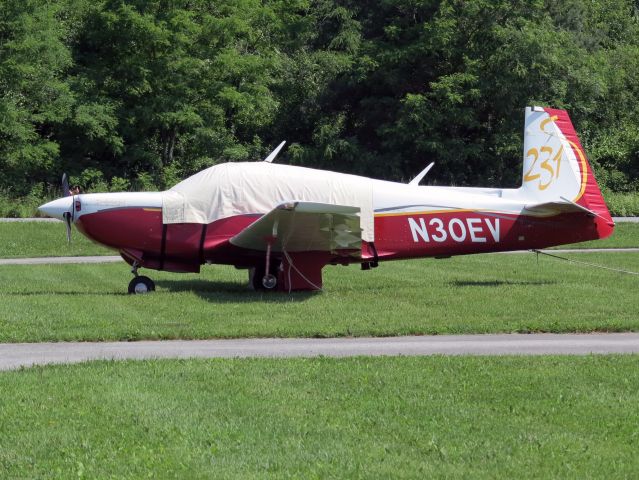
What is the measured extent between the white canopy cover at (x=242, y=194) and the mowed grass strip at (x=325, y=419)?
6627mm

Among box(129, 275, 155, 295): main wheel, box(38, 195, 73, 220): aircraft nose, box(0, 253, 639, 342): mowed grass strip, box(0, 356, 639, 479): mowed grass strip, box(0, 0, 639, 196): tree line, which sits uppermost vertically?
box(0, 0, 639, 196): tree line

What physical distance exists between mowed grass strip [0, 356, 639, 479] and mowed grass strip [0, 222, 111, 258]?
54.3 ft

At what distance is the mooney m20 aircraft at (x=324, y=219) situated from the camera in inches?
675

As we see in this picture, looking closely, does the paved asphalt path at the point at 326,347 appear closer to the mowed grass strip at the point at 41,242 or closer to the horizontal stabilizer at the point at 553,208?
the horizontal stabilizer at the point at 553,208

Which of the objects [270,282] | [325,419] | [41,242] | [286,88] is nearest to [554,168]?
[270,282]

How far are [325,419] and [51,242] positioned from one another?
21.6 m

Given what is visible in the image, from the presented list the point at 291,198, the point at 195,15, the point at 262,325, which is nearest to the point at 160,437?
the point at 262,325

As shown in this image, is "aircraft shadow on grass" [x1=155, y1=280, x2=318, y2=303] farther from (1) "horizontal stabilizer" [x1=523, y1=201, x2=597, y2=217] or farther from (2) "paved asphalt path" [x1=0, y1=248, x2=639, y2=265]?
(2) "paved asphalt path" [x1=0, y1=248, x2=639, y2=265]

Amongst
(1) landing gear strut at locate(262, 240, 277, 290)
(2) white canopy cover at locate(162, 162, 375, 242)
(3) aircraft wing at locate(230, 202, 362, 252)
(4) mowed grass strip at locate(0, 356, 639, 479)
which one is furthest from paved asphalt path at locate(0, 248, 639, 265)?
(4) mowed grass strip at locate(0, 356, 639, 479)

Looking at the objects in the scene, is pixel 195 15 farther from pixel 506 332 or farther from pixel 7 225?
pixel 506 332

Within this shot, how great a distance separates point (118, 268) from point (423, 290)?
8156mm

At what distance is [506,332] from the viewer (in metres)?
13.2

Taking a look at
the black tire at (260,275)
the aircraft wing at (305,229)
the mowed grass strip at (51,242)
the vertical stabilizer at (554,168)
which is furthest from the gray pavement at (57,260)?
the vertical stabilizer at (554,168)

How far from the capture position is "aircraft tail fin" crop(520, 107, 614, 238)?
18.1 m
